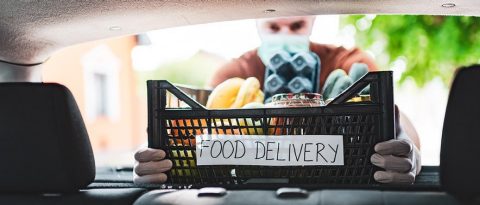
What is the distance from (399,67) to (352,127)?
6077 millimetres

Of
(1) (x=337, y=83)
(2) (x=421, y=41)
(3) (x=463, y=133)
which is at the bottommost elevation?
(3) (x=463, y=133)

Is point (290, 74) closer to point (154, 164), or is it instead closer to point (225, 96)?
point (225, 96)

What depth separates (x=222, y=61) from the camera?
4883 millimetres

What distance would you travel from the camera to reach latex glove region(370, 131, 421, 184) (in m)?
1.34

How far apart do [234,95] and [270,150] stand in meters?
0.42

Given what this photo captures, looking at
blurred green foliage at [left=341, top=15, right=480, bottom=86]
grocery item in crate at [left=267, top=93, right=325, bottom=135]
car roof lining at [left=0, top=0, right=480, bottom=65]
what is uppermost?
blurred green foliage at [left=341, top=15, right=480, bottom=86]

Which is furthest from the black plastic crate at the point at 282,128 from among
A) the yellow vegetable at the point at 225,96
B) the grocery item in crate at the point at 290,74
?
the grocery item in crate at the point at 290,74

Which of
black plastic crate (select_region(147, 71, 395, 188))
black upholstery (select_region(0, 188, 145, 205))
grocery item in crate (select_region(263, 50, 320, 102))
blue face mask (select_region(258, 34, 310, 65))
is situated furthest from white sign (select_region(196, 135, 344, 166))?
blue face mask (select_region(258, 34, 310, 65))

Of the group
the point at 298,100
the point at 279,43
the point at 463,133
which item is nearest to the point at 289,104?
the point at 298,100

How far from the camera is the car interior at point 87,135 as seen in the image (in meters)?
1.20

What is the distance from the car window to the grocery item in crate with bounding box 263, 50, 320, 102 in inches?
5.9

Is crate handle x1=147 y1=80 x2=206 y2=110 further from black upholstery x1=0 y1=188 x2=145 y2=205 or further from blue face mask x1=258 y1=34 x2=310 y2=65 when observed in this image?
blue face mask x1=258 y1=34 x2=310 y2=65

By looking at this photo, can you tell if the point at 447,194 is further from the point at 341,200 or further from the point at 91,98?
the point at 91,98

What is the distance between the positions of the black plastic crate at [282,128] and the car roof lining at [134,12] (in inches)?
8.7
